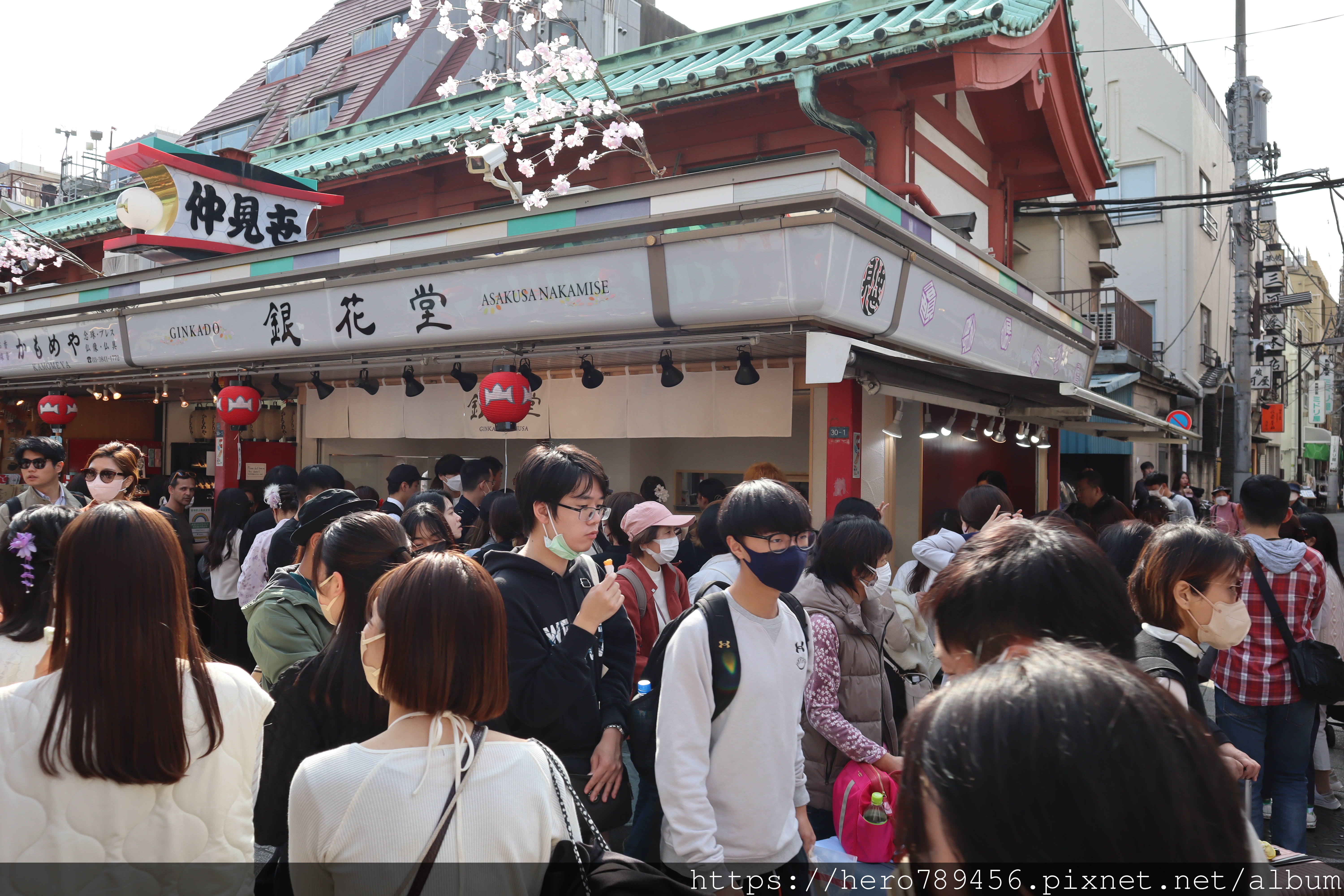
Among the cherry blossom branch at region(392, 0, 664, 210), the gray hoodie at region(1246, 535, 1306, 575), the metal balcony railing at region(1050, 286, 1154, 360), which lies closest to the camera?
the gray hoodie at region(1246, 535, 1306, 575)

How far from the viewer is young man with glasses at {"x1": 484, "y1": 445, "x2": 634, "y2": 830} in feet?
8.71

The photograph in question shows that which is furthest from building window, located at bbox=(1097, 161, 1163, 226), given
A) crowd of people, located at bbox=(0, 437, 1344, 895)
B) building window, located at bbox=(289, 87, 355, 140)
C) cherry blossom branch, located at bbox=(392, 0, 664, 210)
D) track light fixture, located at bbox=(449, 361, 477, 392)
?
crowd of people, located at bbox=(0, 437, 1344, 895)

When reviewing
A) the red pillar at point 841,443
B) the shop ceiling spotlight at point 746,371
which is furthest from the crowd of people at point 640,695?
the shop ceiling spotlight at point 746,371

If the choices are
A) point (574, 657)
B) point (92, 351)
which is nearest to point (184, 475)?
point (92, 351)

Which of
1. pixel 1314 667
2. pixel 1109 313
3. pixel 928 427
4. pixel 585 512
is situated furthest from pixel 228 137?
pixel 1314 667

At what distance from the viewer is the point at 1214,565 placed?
2830mm

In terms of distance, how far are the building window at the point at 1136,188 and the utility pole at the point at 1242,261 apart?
769 cm

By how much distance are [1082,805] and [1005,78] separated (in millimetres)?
8848

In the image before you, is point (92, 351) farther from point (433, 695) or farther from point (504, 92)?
point (433, 695)

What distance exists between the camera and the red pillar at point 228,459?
39.7 ft

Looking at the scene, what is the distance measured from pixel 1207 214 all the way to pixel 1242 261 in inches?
422

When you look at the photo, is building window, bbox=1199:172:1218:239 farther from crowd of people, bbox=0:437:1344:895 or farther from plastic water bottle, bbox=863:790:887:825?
plastic water bottle, bbox=863:790:887:825

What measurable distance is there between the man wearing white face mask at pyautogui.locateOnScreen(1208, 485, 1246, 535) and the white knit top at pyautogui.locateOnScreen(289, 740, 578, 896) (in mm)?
10224

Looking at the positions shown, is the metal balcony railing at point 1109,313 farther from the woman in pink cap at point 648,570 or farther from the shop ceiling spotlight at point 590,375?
the woman in pink cap at point 648,570
